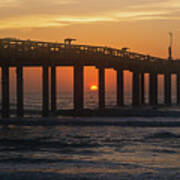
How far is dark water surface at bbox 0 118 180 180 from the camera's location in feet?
59.3

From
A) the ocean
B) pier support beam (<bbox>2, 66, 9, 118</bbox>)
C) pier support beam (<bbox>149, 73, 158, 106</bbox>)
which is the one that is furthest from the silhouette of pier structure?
the ocean

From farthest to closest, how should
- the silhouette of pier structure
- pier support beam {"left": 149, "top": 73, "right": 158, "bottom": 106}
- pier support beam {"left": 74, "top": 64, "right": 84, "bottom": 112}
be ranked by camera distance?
pier support beam {"left": 149, "top": 73, "right": 158, "bottom": 106} < pier support beam {"left": 74, "top": 64, "right": 84, "bottom": 112} < the silhouette of pier structure

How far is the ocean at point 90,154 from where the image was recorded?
17969 millimetres

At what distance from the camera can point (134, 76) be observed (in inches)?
2493

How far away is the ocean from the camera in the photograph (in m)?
18.0

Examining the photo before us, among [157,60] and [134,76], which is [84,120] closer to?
[134,76]

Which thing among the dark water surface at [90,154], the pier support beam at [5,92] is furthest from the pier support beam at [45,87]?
the dark water surface at [90,154]

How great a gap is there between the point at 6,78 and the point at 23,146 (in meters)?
20.6

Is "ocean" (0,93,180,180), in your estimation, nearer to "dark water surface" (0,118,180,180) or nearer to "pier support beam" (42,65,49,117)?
"dark water surface" (0,118,180,180)

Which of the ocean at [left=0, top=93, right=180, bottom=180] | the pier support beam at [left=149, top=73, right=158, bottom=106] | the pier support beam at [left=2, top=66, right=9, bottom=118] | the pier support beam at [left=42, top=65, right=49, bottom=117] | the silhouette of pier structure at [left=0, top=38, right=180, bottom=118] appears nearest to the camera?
the ocean at [left=0, top=93, right=180, bottom=180]

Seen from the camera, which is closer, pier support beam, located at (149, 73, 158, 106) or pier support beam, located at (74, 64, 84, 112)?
pier support beam, located at (74, 64, 84, 112)

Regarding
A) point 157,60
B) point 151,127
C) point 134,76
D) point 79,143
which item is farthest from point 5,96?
point 157,60

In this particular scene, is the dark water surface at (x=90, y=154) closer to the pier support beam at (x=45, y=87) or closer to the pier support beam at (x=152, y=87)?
the pier support beam at (x=45, y=87)

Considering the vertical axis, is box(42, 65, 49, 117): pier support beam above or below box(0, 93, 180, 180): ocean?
above
